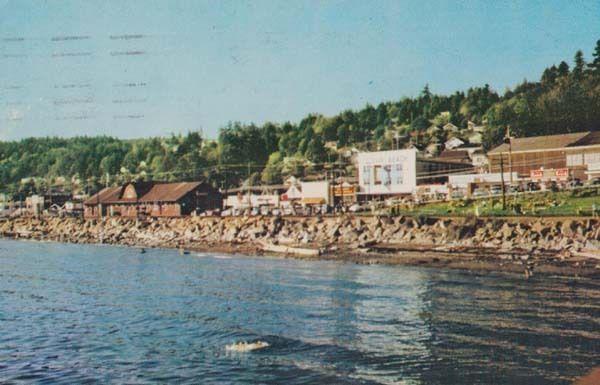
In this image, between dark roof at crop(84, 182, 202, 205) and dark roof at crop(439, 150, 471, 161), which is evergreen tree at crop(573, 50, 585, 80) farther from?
dark roof at crop(84, 182, 202, 205)

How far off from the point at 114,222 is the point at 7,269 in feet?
162

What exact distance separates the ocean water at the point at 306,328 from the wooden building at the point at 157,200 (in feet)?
186

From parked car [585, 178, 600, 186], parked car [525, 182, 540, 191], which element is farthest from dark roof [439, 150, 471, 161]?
parked car [585, 178, 600, 186]

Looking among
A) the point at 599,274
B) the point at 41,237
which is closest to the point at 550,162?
the point at 599,274

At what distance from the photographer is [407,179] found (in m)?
93.1

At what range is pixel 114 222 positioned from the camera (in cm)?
11538

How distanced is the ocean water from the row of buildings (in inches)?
1471

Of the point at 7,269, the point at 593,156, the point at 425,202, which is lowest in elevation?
the point at 7,269

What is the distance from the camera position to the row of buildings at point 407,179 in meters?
84.6

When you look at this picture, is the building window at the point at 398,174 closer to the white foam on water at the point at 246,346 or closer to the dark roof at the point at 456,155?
the dark roof at the point at 456,155

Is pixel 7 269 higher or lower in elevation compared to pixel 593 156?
lower

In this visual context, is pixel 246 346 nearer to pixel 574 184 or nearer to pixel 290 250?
pixel 290 250

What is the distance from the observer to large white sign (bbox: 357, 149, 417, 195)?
9294cm

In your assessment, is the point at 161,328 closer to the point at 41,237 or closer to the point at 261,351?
the point at 261,351
